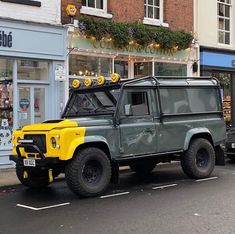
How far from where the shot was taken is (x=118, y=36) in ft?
48.8

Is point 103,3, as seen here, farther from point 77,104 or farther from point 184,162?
point 184,162

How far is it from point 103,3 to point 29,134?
7.32m

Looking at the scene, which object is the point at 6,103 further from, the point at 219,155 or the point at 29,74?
the point at 219,155

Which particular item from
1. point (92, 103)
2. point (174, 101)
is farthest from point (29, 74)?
point (174, 101)

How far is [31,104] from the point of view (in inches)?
530

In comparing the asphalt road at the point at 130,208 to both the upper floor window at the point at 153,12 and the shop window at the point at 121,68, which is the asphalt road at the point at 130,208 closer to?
the shop window at the point at 121,68

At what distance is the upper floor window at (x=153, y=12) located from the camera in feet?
53.9

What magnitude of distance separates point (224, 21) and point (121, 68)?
19.1 ft

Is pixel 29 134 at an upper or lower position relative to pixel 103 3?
lower

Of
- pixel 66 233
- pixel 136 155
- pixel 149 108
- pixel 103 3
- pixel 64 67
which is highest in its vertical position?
pixel 103 3

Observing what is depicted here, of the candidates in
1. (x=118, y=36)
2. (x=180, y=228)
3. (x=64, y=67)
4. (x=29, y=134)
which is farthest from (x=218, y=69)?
(x=180, y=228)

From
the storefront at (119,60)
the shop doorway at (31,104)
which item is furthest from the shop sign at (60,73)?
the storefront at (119,60)

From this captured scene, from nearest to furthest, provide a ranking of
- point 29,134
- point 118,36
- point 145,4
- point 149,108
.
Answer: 1. point 29,134
2. point 149,108
3. point 118,36
4. point 145,4

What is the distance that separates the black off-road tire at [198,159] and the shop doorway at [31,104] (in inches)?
193
